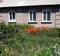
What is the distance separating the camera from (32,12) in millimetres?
26938

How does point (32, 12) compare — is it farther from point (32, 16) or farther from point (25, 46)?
point (25, 46)

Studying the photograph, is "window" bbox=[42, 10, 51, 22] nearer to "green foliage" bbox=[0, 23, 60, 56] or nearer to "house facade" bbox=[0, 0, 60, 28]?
"house facade" bbox=[0, 0, 60, 28]

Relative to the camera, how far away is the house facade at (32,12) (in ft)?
84.0

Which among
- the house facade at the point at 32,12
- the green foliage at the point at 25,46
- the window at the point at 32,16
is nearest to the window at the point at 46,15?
the house facade at the point at 32,12

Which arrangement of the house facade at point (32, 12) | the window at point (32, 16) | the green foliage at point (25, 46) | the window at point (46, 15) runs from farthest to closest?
1. the window at point (32, 16)
2. the window at point (46, 15)
3. the house facade at point (32, 12)
4. the green foliage at point (25, 46)

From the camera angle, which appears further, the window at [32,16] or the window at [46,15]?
the window at [32,16]

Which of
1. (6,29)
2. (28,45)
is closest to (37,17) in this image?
(6,29)

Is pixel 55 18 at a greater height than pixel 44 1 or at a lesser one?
lesser

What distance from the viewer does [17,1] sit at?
2822 cm

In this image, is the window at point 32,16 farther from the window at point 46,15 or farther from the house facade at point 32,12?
the window at point 46,15

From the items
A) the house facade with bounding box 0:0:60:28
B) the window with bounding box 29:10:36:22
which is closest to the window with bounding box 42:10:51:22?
the house facade with bounding box 0:0:60:28

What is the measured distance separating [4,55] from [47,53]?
183cm

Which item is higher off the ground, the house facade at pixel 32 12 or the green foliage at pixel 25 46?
the house facade at pixel 32 12

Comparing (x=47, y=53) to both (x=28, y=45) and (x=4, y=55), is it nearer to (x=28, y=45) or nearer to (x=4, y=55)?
(x=4, y=55)
